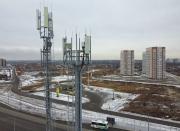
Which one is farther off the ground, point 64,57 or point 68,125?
point 64,57

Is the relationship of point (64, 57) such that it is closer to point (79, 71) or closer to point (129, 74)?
point (79, 71)

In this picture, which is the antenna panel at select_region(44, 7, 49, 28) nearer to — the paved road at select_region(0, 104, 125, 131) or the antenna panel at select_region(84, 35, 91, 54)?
the antenna panel at select_region(84, 35, 91, 54)

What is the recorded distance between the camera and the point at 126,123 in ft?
111

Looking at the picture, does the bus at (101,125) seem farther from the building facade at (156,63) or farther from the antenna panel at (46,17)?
the building facade at (156,63)

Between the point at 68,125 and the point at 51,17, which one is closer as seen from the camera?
the point at 51,17

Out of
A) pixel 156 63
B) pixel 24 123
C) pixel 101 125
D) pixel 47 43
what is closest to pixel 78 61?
pixel 47 43

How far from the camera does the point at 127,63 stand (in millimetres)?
135500

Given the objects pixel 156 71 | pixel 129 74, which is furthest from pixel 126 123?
pixel 129 74

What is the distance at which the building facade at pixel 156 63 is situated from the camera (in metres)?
111

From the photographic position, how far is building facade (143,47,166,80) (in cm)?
11062

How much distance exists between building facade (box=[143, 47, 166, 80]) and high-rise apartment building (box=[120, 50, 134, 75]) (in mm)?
16527

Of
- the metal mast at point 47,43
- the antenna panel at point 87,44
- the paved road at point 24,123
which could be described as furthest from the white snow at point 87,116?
the antenna panel at point 87,44

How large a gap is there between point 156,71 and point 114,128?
83083mm

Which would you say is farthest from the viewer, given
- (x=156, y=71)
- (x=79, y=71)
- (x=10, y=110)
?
(x=156, y=71)
